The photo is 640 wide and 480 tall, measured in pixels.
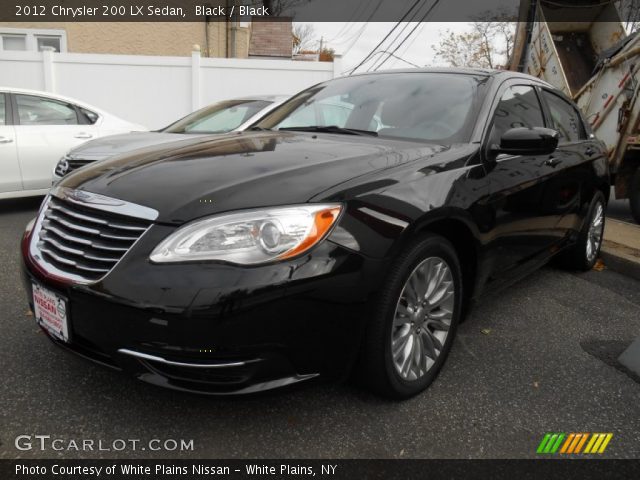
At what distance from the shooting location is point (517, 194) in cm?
297

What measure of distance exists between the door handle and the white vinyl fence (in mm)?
8347

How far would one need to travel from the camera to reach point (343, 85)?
355 centimetres

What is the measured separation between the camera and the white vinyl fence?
11188 millimetres

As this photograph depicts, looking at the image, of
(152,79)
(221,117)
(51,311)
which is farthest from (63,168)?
(152,79)

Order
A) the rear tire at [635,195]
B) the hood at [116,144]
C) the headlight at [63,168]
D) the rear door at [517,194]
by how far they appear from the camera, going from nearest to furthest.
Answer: the rear door at [517,194] < the hood at [116,144] < the headlight at [63,168] < the rear tire at [635,195]

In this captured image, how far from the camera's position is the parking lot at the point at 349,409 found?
6.84ft

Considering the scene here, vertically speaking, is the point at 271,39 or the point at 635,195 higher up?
the point at 271,39

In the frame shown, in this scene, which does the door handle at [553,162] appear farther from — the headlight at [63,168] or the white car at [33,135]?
the white car at [33,135]

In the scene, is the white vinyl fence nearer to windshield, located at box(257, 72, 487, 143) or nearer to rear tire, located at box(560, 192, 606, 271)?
rear tire, located at box(560, 192, 606, 271)

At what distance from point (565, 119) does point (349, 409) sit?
9.88ft

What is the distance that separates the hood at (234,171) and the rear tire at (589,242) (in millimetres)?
2368

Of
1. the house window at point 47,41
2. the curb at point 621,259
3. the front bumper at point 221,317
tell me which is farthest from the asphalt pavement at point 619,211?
the house window at point 47,41

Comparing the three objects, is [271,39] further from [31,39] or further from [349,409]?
[349,409]

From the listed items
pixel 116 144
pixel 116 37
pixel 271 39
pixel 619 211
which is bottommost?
pixel 619 211
